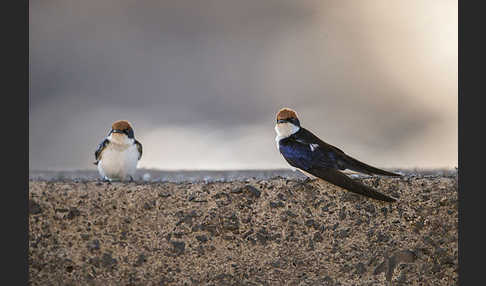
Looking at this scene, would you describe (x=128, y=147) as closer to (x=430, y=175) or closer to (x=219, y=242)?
(x=219, y=242)

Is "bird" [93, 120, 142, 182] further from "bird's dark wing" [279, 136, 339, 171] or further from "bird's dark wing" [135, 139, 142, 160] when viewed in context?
"bird's dark wing" [279, 136, 339, 171]

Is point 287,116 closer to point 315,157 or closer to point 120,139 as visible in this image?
point 315,157

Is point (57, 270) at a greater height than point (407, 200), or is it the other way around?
point (407, 200)

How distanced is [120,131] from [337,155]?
134 cm

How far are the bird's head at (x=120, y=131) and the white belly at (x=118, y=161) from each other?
0.18 ft

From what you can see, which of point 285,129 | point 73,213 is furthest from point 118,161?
point 285,129

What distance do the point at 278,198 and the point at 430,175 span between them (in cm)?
106

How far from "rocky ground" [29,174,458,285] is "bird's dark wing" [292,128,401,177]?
0.51 ft

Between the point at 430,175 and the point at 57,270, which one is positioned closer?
the point at 57,270

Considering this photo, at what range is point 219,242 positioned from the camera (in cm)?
376

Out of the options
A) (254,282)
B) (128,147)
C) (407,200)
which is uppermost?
(128,147)

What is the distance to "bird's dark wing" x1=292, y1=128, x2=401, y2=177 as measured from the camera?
3818 mm

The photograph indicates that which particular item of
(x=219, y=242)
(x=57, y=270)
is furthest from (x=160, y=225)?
(x=57, y=270)

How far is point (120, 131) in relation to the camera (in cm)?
396
